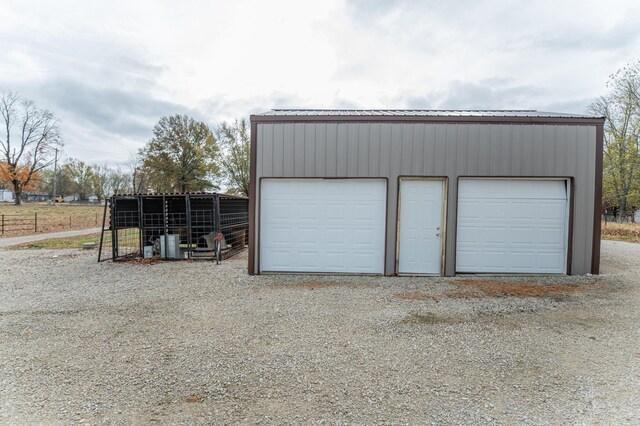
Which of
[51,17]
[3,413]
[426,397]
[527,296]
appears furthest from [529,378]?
[51,17]

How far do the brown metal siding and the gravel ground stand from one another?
161cm

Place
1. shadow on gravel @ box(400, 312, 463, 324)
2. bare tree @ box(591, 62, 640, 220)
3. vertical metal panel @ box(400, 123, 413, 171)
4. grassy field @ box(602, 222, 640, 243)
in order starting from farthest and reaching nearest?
1. bare tree @ box(591, 62, 640, 220)
2. grassy field @ box(602, 222, 640, 243)
3. vertical metal panel @ box(400, 123, 413, 171)
4. shadow on gravel @ box(400, 312, 463, 324)

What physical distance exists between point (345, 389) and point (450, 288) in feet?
13.8

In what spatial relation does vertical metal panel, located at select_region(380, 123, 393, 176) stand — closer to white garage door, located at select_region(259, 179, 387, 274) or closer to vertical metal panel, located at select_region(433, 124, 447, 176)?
white garage door, located at select_region(259, 179, 387, 274)

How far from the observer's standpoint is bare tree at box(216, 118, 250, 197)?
91.7 feet

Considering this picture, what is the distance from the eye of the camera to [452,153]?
280 inches

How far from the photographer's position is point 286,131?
23.7ft

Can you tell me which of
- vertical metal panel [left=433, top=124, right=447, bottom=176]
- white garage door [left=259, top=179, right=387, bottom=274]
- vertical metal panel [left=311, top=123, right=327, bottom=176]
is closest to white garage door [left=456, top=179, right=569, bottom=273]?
vertical metal panel [left=433, top=124, right=447, bottom=176]

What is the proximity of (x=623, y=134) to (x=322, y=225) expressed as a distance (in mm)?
25333

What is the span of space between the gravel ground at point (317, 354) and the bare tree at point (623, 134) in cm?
2067

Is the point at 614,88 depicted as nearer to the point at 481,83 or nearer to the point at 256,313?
the point at 481,83

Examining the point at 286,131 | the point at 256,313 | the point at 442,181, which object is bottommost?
the point at 256,313

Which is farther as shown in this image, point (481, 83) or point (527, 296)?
point (481, 83)

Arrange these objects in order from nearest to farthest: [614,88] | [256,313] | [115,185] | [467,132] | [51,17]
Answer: [256,313]
[467,132]
[51,17]
[614,88]
[115,185]
